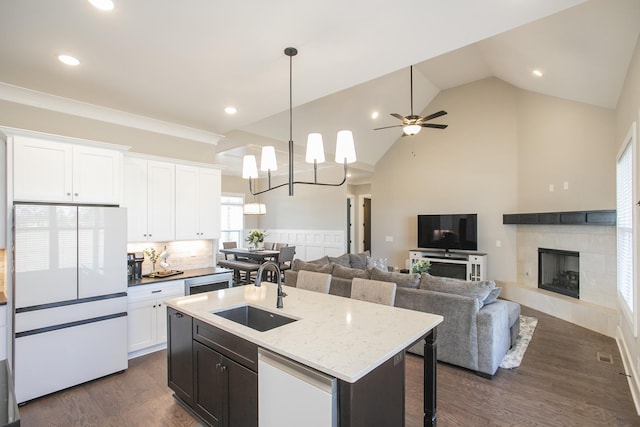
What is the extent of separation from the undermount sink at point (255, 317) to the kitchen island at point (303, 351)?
40 millimetres

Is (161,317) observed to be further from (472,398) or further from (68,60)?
(472,398)

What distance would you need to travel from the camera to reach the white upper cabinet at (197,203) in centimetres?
413

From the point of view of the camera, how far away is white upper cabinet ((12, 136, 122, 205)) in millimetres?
2764

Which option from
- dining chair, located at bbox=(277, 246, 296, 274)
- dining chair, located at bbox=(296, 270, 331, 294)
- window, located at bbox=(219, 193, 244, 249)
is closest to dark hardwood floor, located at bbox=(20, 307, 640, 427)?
dining chair, located at bbox=(296, 270, 331, 294)

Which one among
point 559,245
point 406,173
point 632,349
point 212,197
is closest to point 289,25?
point 212,197

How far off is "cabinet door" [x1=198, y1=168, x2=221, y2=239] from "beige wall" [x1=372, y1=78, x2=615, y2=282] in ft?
16.8

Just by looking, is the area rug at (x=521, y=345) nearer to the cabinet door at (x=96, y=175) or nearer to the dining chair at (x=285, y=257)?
the cabinet door at (x=96, y=175)

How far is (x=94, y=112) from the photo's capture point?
3426mm

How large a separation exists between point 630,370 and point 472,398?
1676 mm

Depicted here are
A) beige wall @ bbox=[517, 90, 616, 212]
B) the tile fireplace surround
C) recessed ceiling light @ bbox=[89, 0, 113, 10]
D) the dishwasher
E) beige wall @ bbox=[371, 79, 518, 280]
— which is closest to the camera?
the dishwasher

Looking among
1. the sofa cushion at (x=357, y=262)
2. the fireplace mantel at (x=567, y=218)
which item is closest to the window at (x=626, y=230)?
the fireplace mantel at (x=567, y=218)

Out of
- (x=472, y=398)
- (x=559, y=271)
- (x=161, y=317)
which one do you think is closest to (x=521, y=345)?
(x=472, y=398)

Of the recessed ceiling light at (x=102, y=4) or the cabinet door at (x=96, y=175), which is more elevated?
the recessed ceiling light at (x=102, y=4)

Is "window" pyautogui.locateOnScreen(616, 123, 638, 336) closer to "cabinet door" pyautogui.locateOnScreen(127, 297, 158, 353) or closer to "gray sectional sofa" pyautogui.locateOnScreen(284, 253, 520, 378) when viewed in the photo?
"gray sectional sofa" pyautogui.locateOnScreen(284, 253, 520, 378)
